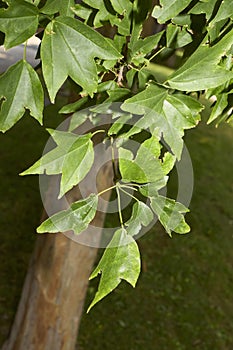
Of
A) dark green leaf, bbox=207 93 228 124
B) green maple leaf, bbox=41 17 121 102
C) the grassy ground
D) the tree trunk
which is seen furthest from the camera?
the grassy ground

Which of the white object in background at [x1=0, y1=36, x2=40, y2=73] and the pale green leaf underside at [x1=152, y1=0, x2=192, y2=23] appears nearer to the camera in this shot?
the pale green leaf underside at [x1=152, y1=0, x2=192, y2=23]

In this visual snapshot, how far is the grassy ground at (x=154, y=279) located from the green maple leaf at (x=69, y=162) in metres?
2.47

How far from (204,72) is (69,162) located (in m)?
0.22

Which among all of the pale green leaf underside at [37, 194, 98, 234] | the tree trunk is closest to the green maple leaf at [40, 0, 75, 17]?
the pale green leaf underside at [37, 194, 98, 234]

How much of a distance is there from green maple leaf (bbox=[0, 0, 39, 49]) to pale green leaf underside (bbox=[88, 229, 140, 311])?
0.99 feet

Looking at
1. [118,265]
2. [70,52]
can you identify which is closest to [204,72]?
[70,52]

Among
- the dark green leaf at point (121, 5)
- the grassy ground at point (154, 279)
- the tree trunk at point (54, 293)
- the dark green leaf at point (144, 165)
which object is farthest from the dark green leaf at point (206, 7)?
the grassy ground at point (154, 279)

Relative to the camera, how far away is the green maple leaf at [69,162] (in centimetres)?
76

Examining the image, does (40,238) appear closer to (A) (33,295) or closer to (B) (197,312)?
(A) (33,295)

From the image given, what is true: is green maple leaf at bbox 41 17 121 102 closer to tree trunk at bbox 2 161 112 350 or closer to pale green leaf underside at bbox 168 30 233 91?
pale green leaf underside at bbox 168 30 233 91

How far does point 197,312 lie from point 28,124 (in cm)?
254

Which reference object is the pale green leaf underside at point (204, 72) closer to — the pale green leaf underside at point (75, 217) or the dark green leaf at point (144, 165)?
the dark green leaf at point (144, 165)

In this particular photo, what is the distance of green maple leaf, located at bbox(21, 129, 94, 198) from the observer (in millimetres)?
763

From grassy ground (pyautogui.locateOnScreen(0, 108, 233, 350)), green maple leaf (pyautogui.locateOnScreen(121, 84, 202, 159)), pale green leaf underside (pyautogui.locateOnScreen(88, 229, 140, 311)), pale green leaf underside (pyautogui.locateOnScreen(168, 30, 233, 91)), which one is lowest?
grassy ground (pyautogui.locateOnScreen(0, 108, 233, 350))
